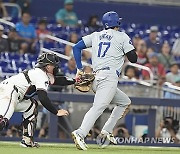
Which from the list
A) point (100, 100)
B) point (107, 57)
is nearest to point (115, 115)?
point (100, 100)

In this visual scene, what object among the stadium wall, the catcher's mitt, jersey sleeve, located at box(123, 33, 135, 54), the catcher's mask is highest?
the stadium wall

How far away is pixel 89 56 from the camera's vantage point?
17.7 metres

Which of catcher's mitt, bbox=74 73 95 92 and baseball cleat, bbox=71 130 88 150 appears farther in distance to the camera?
catcher's mitt, bbox=74 73 95 92

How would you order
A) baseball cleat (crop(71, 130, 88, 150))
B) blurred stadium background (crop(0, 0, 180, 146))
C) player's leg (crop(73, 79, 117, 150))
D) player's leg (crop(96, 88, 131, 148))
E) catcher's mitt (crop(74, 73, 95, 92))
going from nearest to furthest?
baseball cleat (crop(71, 130, 88, 150))
player's leg (crop(73, 79, 117, 150))
catcher's mitt (crop(74, 73, 95, 92))
player's leg (crop(96, 88, 131, 148))
blurred stadium background (crop(0, 0, 180, 146))

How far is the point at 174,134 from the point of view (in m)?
→ 14.5

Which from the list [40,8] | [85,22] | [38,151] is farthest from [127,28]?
[38,151]

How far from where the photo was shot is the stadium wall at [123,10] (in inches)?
880

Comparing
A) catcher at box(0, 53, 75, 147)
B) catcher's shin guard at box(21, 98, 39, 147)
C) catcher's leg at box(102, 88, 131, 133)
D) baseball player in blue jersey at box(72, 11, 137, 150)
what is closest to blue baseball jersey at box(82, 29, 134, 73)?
baseball player in blue jersey at box(72, 11, 137, 150)

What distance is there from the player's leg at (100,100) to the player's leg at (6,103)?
3.55 ft

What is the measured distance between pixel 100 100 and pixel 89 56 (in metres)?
6.84

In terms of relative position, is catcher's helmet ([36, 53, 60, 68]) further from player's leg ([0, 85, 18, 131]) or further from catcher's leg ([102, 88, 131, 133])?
catcher's leg ([102, 88, 131, 133])

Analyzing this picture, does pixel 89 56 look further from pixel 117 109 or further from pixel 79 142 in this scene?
pixel 79 142

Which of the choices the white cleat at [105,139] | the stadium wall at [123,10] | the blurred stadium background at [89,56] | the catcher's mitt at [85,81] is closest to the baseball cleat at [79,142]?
the white cleat at [105,139]

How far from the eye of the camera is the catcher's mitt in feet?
36.6
